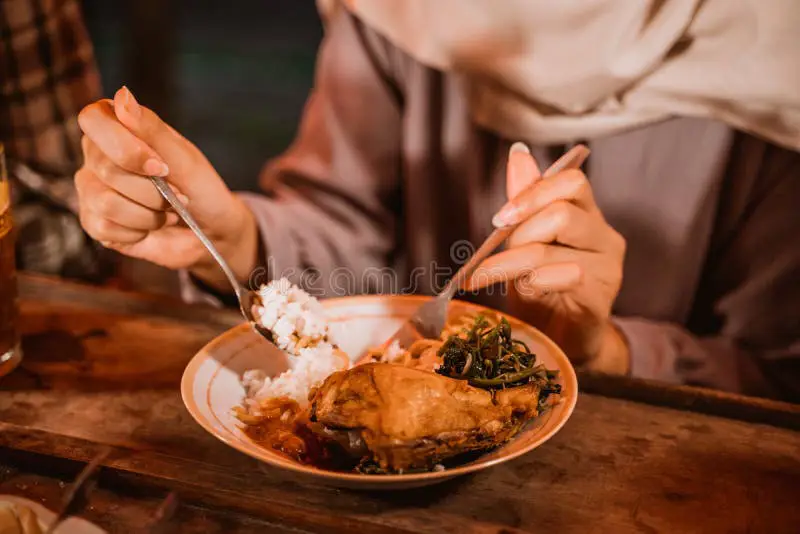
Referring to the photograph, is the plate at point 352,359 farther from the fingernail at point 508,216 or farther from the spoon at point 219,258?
the fingernail at point 508,216

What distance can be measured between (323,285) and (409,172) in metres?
0.33

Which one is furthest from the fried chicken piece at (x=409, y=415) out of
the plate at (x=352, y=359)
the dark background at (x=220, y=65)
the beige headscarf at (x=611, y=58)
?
the dark background at (x=220, y=65)

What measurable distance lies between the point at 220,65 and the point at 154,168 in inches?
256

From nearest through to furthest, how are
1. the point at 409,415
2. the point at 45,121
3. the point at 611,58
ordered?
the point at 409,415, the point at 611,58, the point at 45,121

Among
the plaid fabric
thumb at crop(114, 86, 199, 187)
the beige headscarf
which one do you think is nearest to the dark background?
the plaid fabric

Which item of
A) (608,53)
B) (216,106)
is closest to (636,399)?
(608,53)

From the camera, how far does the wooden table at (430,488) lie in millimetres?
879

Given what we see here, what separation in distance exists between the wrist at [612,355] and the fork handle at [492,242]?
0.30 metres

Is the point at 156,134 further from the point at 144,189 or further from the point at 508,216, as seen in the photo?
the point at 508,216

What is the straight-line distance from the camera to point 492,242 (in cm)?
105

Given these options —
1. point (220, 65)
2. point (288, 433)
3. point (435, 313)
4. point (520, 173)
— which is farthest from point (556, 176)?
point (220, 65)

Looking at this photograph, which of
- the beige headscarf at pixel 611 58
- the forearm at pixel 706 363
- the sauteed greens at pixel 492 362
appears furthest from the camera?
the forearm at pixel 706 363

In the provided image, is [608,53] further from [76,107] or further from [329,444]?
[76,107]

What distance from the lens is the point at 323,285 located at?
1.70 metres
